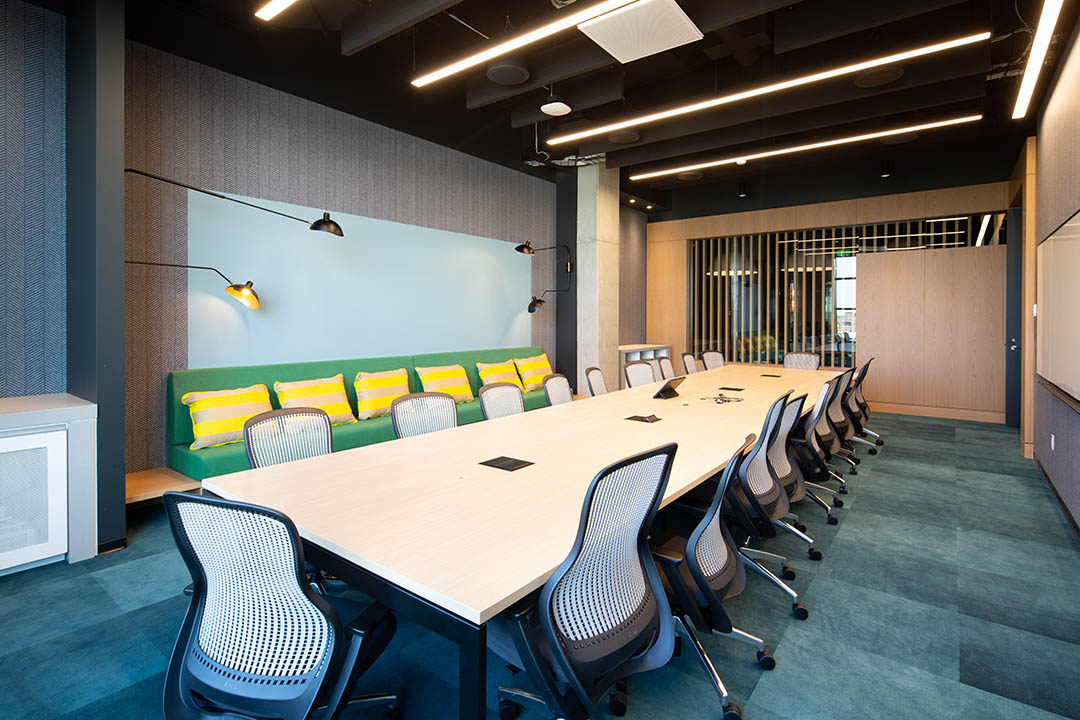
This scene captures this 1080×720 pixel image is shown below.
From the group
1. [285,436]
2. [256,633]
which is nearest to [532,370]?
[285,436]

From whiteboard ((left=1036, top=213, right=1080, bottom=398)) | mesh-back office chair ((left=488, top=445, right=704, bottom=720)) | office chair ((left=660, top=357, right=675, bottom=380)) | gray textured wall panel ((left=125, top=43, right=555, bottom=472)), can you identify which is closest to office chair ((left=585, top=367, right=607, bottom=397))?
office chair ((left=660, top=357, right=675, bottom=380))

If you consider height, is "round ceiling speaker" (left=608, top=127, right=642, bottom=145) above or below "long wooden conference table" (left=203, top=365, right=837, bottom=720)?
above

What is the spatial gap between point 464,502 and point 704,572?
95cm

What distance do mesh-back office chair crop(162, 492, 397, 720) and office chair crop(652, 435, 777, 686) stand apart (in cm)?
105

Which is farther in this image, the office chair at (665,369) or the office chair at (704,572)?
the office chair at (665,369)

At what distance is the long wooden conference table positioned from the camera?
146cm

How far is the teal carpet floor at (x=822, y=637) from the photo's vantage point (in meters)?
2.10

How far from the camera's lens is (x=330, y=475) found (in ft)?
8.14

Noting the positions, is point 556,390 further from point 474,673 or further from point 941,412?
point 941,412

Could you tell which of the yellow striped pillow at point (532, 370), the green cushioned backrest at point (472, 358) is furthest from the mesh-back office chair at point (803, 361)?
the green cushioned backrest at point (472, 358)

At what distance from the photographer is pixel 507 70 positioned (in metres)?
4.54

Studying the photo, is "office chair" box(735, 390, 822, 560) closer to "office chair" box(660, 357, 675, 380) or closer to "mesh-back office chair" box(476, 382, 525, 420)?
"mesh-back office chair" box(476, 382, 525, 420)

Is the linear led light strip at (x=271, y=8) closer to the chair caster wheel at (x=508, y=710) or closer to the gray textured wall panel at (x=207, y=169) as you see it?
the gray textured wall panel at (x=207, y=169)

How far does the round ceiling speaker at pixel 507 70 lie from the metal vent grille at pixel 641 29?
812 mm
